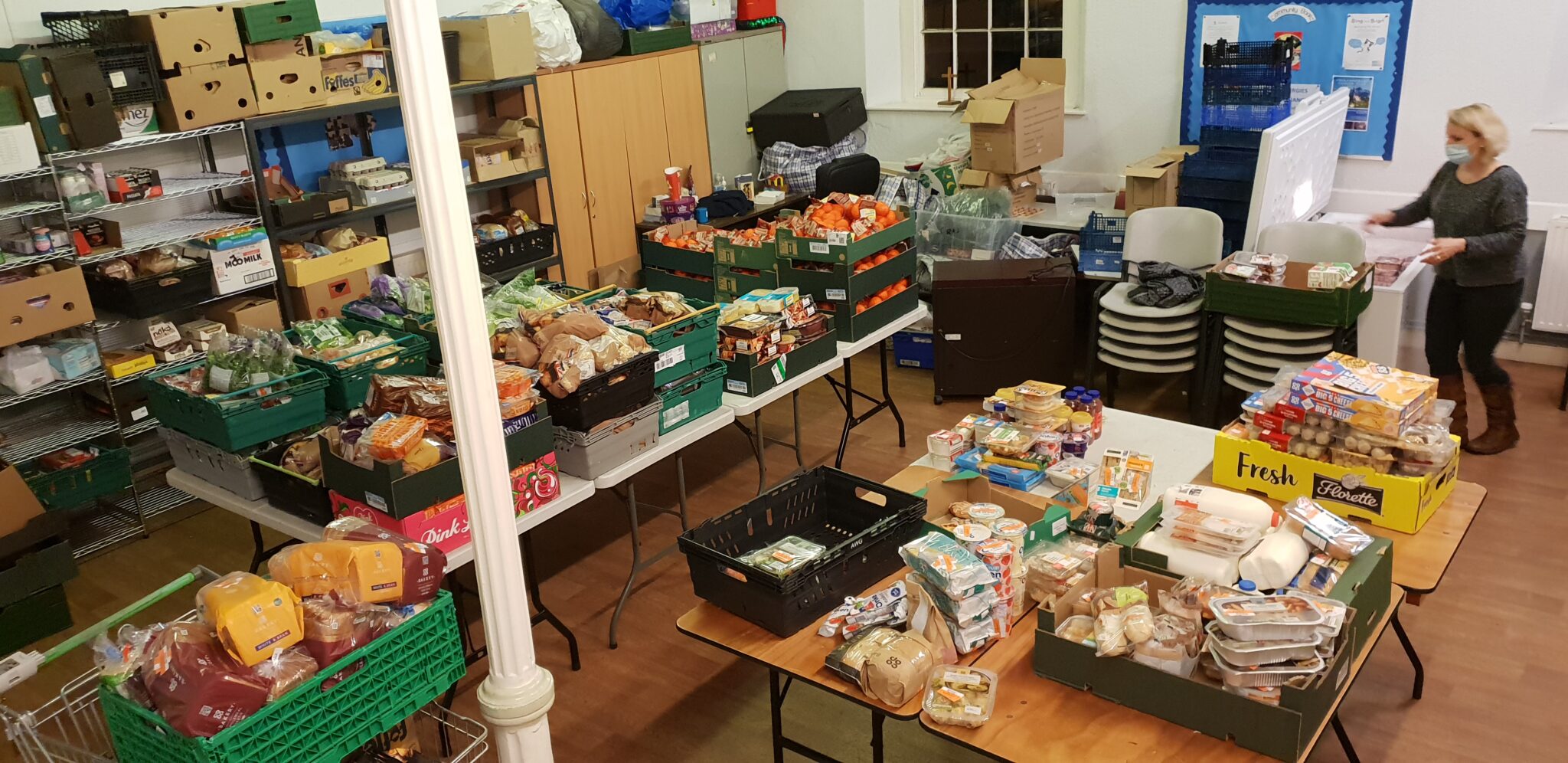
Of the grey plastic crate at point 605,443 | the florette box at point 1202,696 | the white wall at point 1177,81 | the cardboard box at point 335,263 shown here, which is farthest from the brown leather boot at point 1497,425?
the cardboard box at point 335,263

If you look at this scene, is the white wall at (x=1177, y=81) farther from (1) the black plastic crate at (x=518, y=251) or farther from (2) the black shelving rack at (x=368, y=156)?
(1) the black plastic crate at (x=518, y=251)

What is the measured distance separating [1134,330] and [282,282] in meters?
3.96

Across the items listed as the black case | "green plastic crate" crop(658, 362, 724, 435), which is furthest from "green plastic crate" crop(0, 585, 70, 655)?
the black case

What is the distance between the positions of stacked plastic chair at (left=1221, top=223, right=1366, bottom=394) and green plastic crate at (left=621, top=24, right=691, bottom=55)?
355cm

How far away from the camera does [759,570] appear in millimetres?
2785

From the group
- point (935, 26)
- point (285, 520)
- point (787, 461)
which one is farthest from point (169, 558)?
point (935, 26)

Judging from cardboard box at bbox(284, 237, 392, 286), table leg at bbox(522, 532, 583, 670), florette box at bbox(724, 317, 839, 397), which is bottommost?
table leg at bbox(522, 532, 583, 670)

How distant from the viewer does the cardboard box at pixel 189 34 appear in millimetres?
4746

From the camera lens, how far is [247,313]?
207 inches

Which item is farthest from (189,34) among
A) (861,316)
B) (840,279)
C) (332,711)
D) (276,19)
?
(332,711)

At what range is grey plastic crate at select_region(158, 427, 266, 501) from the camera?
3.62 meters

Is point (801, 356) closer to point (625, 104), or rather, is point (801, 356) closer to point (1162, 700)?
point (1162, 700)

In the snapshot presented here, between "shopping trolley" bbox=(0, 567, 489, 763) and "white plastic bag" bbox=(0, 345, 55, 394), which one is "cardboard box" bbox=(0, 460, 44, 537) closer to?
"white plastic bag" bbox=(0, 345, 55, 394)

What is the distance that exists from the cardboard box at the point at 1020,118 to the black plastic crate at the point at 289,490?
4084 mm
